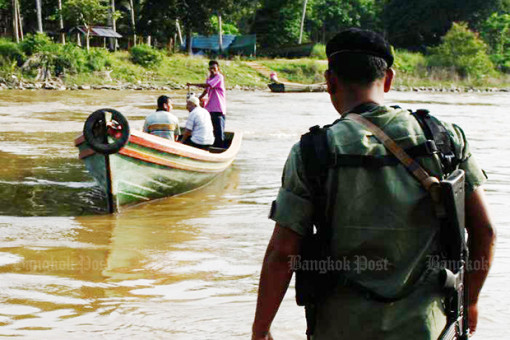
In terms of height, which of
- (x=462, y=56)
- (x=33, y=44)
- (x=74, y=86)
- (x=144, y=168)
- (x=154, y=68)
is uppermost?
(x=33, y=44)

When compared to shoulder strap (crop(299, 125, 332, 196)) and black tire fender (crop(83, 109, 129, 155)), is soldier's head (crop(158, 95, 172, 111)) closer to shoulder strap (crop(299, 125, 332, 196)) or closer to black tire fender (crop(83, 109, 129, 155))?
black tire fender (crop(83, 109, 129, 155))

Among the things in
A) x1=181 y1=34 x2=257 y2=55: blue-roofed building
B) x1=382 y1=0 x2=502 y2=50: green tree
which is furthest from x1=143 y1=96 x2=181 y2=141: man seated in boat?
x1=382 y1=0 x2=502 y2=50: green tree

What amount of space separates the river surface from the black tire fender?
80 centimetres

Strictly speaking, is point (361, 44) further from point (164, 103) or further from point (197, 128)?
point (197, 128)

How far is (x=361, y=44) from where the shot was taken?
204cm

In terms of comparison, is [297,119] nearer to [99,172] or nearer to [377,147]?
[99,172]

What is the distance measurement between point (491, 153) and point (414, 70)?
122 ft

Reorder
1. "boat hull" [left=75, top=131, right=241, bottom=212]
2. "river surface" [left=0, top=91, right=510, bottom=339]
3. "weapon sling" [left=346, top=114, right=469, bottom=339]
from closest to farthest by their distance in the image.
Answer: "weapon sling" [left=346, top=114, right=469, bottom=339] → "river surface" [left=0, top=91, right=510, bottom=339] → "boat hull" [left=75, top=131, right=241, bottom=212]

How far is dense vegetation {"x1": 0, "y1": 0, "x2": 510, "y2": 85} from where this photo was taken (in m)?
36.9

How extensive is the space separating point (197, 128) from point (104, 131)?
245cm

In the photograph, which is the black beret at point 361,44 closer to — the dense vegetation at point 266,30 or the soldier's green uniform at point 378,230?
the soldier's green uniform at point 378,230

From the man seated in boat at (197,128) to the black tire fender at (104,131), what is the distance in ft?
7.13

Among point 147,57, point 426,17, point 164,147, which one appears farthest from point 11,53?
point 426,17

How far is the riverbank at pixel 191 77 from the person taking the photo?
34688 millimetres
